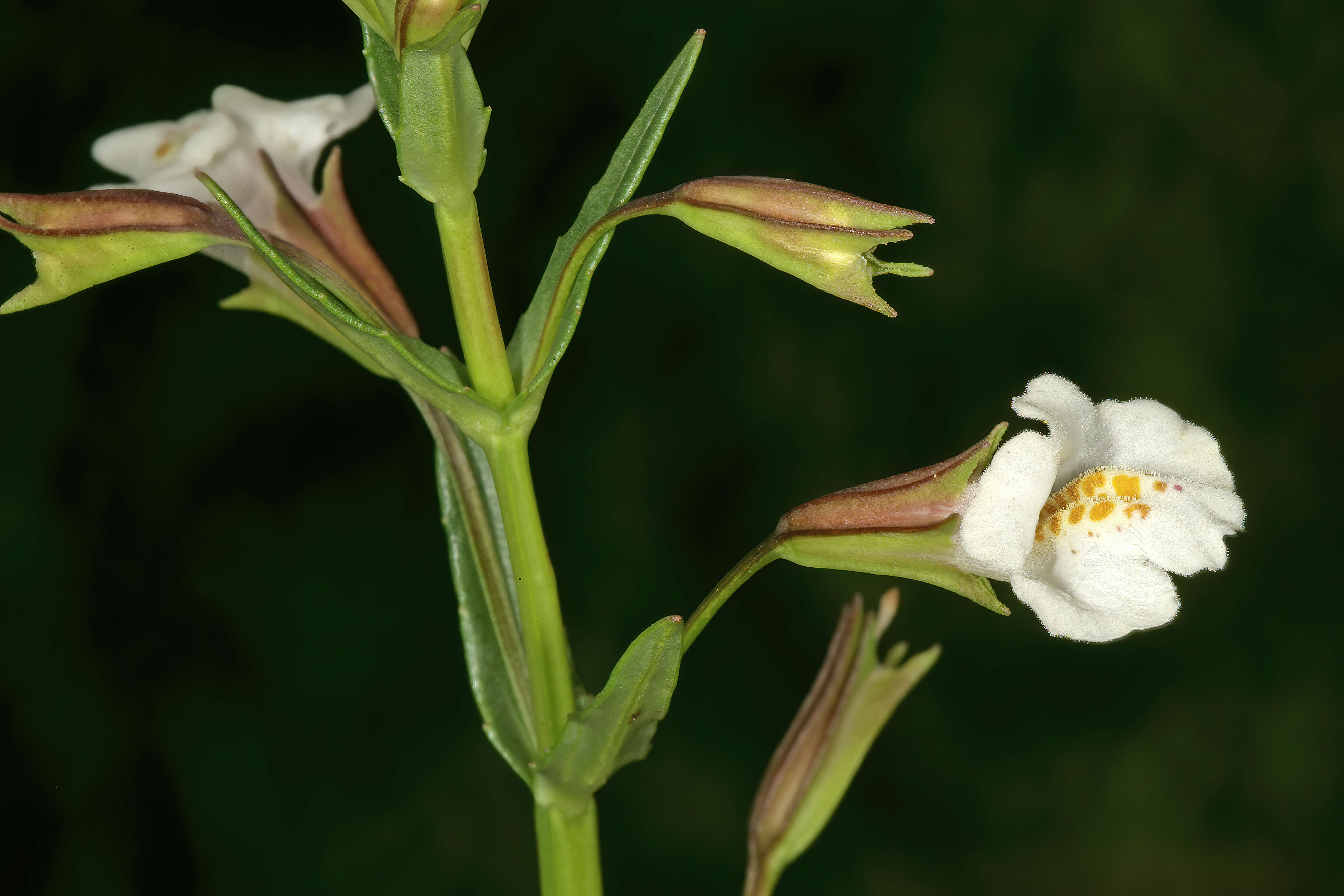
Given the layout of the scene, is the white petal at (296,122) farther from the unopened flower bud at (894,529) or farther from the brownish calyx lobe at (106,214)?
the unopened flower bud at (894,529)

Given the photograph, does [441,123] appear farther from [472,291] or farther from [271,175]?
[271,175]

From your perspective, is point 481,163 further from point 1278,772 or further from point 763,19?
point 1278,772

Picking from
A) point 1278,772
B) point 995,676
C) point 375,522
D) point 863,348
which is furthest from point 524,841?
point 1278,772

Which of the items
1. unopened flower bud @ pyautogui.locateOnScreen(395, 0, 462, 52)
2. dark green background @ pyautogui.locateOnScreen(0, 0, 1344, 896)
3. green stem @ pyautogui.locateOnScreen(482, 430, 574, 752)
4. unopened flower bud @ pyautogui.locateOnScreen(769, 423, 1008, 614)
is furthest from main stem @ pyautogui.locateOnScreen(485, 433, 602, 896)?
dark green background @ pyautogui.locateOnScreen(0, 0, 1344, 896)

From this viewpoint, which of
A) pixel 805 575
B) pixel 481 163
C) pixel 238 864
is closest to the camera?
pixel 481 163

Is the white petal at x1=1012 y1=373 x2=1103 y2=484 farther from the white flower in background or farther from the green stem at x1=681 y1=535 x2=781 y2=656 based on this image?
A: the white flower in background

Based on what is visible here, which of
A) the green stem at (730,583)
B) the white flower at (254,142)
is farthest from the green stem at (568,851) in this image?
the white flower at (254,142)
